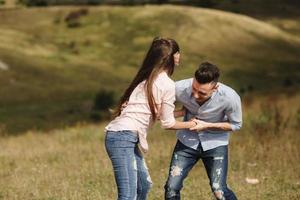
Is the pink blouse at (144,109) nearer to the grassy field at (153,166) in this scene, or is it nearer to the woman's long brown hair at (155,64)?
the woman's long brown hair at (155,64)

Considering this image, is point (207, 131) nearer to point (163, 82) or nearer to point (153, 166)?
point (163, 82)

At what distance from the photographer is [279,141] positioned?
14648 mm

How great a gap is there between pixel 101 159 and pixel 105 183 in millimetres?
2586

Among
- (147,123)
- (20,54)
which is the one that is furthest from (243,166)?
(20,54)

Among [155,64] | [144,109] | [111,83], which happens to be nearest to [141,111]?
[144,109]

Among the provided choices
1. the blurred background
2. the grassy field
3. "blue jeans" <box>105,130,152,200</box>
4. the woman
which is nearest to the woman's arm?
the woman

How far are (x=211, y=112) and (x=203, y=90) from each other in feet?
1.32

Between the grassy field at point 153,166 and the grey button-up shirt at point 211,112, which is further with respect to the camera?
the grassy field at point 153,166

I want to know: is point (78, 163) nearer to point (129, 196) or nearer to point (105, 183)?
point (105, 183)

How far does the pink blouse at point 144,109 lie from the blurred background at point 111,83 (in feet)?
11.1

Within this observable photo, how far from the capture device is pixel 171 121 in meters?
6.95

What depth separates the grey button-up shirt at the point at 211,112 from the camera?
24.8 feet

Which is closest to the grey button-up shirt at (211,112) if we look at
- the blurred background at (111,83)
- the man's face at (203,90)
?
the man's face at (203,90)

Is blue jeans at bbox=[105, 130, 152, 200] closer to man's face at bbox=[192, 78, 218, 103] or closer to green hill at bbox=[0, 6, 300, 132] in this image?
man's face at bbox=[192, 78, 218, 103]
